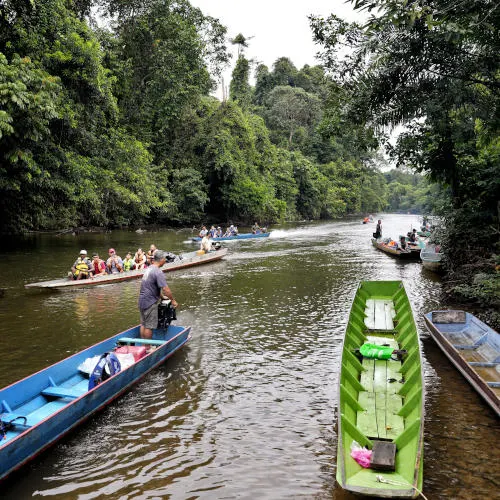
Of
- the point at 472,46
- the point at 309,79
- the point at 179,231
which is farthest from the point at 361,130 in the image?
the point at 309,79

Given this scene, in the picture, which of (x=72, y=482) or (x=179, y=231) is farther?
(x=179, y=231)

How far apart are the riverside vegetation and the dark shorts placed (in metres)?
6.24

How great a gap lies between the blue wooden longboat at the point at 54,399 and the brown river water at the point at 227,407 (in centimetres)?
22

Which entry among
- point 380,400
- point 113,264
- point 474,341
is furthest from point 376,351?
point 113,264

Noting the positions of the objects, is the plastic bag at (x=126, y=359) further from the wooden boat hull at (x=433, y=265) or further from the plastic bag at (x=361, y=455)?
the wooden boat hull at (x=433, y=265)

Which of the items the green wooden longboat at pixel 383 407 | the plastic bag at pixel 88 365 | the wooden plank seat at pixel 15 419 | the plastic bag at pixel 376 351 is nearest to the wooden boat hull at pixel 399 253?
the green wooden longboat at pixel 383 407

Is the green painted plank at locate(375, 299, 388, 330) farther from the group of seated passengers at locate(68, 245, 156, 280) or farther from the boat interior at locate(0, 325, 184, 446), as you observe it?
the group of seated passengers at locate(68, 245, 156, 280)

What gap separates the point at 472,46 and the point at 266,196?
35741 mm

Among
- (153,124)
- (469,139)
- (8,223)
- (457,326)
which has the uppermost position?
(153,124)

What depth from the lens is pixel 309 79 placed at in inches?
2923

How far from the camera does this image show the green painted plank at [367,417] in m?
5.40

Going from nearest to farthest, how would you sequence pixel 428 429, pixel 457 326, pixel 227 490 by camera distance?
pixel 227 490
pixel 428 429
pixel 457 326

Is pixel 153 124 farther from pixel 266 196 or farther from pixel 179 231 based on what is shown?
pixel 266 196

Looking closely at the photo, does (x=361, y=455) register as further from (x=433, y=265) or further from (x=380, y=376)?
(x=433, y=265)
